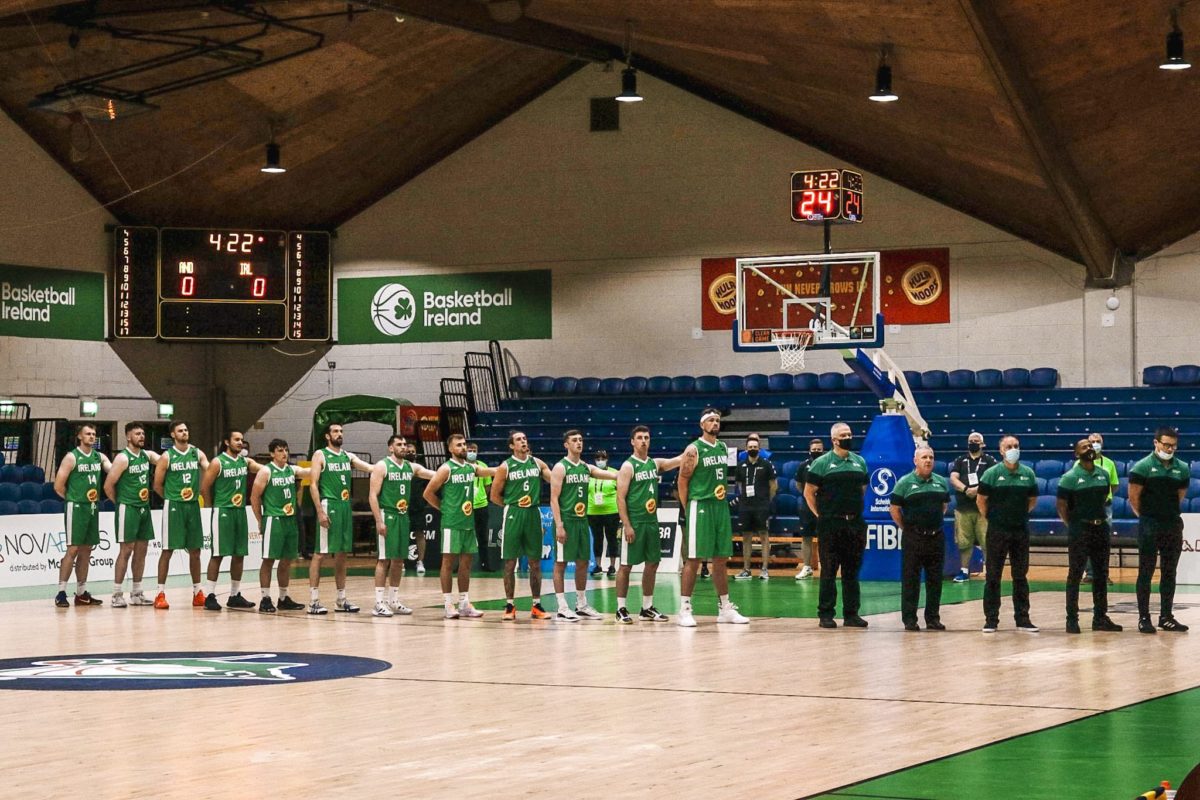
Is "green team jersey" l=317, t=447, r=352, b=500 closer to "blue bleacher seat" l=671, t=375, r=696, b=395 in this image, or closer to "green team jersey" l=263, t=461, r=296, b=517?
"green team jersey" l=263, t=461, r=296, b=517

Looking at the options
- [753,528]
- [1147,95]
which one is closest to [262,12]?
[753,528]

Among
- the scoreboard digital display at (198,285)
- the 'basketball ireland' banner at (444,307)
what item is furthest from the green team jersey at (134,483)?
the 'basketball ireland' banner at (444,307)

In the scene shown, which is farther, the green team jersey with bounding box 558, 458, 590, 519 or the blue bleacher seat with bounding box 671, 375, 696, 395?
the blue bleacher seat with bounding box 671, 375, 696, 395

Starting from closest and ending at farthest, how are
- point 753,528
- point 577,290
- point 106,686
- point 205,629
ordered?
point 106,686, point 205,629, point 753,528, point 577,290

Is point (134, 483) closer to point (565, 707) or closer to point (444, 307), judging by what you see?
point (565, 707)

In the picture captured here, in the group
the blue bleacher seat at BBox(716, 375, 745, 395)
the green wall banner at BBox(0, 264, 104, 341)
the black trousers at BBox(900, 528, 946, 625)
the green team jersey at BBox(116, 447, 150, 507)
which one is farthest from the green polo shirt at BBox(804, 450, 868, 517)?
the green wall banner at BBox(0, 264, 104, 341)

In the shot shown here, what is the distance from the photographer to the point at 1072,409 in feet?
83.7

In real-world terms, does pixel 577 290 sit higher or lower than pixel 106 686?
higher

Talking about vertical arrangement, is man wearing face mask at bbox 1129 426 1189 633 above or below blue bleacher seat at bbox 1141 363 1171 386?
below

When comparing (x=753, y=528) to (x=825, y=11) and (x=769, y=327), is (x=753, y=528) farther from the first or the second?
(x=825, y=11)

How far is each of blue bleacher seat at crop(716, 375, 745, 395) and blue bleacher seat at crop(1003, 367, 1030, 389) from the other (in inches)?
175

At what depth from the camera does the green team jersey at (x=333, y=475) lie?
625 inches

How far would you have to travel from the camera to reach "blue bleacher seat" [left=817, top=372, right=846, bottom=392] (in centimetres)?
2748

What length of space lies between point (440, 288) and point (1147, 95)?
49.9 ft
